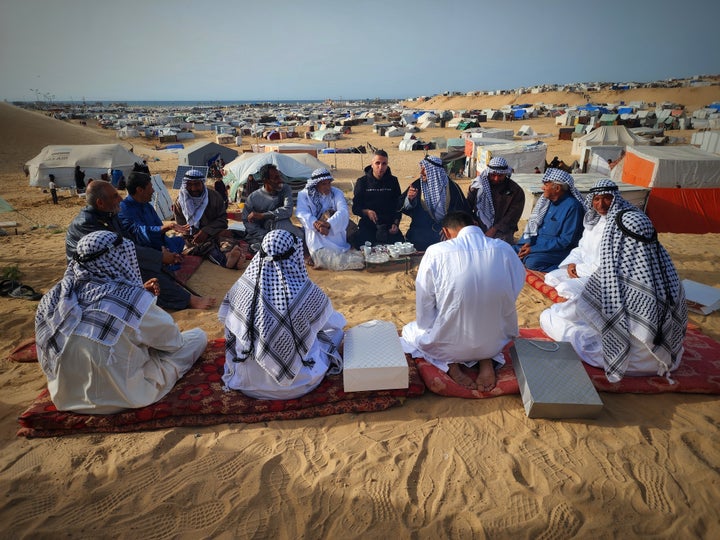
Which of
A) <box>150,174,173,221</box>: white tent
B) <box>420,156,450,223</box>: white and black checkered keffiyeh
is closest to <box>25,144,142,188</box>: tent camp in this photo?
<box>150,174,173,221</box>: white tent

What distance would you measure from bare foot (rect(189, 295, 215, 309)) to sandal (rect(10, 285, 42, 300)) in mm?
1994

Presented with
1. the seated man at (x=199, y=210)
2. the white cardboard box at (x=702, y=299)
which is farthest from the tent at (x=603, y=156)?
the seated man at (x=199, y=210)

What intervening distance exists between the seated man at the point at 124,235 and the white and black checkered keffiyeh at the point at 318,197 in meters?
2.10

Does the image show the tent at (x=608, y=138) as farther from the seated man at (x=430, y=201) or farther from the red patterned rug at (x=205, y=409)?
the red patterned rug at (x=205, y=409)

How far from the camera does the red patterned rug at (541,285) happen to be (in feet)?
16.1

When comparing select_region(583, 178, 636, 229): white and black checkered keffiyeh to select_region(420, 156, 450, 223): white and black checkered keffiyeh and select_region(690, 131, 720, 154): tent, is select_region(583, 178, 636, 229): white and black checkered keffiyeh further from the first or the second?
select_region(690, 131, 720, 154): tent

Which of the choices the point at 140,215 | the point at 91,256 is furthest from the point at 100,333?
the point at 140,215

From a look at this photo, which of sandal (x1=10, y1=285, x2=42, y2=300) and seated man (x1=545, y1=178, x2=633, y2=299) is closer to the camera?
seated man (x1=545, y1=178, x2=633, y2=299)

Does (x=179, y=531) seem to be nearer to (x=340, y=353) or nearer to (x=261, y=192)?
(x=340, y=353)

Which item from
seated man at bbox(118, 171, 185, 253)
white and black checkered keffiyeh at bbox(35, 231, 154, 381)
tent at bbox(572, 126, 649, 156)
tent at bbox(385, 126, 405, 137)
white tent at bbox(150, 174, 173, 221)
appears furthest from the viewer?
tent at bbox(385, 126, 405, 137)

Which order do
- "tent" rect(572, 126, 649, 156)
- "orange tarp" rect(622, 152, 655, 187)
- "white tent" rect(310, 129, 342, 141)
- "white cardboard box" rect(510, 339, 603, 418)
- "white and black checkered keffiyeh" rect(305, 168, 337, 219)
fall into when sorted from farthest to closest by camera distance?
"white tent" rect(310, 129, 342, 141) → "tent" rect(572, 126, 649, 156) → "orange tarp" rect(622, 152, 655, 187) → "white and black checkered keffiyeh" rect(305, 168, 337, 219) → "white cardboard box" rect(510, 339, 603, 418)

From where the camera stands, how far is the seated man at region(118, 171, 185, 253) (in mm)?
5094

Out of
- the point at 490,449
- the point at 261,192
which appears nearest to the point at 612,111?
the point at 261,192

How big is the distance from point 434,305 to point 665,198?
8.05 metres
